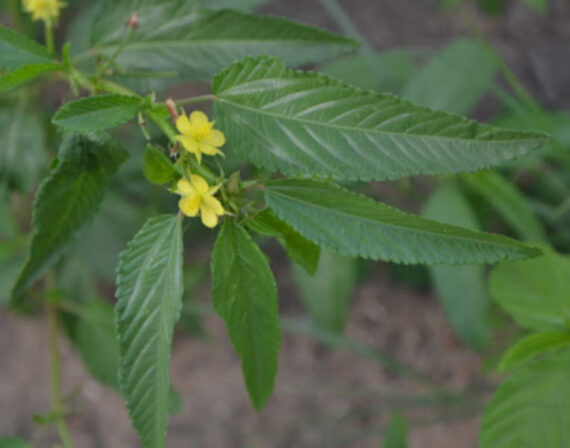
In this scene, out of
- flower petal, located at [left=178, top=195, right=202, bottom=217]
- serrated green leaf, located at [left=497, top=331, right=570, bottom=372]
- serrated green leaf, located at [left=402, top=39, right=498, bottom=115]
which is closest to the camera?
flower petal, located at [left=178, top=195, right=202, bottom=217]

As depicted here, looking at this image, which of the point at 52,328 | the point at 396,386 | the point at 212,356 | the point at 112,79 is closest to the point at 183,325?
the point at 212,356

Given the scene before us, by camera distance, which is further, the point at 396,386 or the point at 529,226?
the point at 396,386

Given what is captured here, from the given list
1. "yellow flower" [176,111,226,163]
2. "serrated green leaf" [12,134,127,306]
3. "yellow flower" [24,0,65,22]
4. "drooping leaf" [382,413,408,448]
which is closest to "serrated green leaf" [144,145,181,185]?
"yellow flower" [176,111,226,163]

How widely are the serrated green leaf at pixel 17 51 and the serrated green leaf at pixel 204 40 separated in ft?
0.47

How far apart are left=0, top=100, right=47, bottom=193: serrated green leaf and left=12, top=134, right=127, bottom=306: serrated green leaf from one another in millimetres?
434

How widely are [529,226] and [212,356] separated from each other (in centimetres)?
93

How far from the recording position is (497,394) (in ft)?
2.78

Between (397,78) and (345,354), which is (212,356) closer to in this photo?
(345,354)

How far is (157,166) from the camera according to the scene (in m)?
0.62

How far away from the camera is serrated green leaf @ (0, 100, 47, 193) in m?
1.16

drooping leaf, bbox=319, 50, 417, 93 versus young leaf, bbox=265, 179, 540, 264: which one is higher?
drooping leaf, bbox=319, 50, 417, 93

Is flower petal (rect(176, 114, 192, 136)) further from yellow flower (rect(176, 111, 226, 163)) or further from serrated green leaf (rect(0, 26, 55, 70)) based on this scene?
serrated green leaf (rect(0, 26, 55, 70))

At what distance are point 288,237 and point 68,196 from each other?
29 cm

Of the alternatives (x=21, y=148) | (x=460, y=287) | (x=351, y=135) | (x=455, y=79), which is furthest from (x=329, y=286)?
(x=351, y=135)
